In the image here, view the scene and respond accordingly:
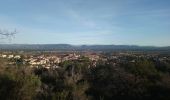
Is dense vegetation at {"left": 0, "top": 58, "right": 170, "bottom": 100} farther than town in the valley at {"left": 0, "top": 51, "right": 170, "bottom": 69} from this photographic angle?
No

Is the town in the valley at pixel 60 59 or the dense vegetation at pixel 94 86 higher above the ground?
the dense vegetation at pixel 94 86

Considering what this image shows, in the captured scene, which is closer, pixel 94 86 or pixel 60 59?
pixel 94 86

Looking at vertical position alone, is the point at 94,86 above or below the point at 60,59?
above

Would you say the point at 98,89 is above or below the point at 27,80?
below

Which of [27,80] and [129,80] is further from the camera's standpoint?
[129,80]

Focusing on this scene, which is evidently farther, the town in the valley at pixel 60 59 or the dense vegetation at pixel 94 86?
the town in the valley at pixel 60 59

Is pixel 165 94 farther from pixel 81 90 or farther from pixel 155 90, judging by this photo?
pixel 81 90

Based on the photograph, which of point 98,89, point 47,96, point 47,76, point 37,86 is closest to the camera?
point 47,96

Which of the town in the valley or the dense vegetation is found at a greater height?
the dense vegetation

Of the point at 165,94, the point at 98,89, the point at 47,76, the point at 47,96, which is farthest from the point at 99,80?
the point at 47,96

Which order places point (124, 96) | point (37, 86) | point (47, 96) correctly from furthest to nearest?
point (124, 96) < point (37, 86) < point (47, 96)
